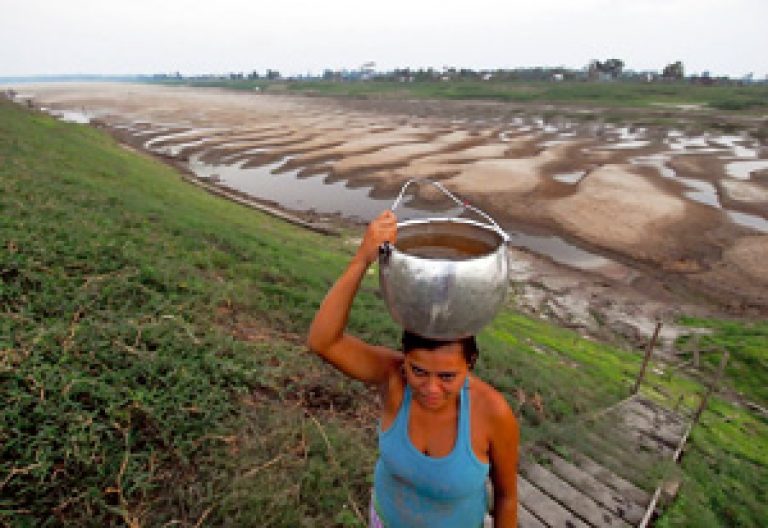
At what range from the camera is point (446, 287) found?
1654 millimetres

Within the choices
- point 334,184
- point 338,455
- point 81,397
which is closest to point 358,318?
point 338,455

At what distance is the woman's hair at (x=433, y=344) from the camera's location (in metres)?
1.85

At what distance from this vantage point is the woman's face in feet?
6.04

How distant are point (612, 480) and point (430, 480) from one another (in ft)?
13.0

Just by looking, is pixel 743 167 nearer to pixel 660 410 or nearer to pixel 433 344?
pixel 660 410

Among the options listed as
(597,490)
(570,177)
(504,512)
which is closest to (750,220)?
(570,177)

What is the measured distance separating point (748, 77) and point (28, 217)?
725 feet

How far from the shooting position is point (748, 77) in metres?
166

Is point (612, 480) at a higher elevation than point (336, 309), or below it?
below

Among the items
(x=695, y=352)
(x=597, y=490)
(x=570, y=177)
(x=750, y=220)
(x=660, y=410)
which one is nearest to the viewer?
(x=597, y=490)

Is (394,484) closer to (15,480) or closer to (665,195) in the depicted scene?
(15,480)

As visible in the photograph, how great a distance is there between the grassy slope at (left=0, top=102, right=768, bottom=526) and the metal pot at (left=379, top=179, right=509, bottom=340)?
7.50 ft

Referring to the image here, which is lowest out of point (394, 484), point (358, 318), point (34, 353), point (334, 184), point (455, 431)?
point (334, 184)

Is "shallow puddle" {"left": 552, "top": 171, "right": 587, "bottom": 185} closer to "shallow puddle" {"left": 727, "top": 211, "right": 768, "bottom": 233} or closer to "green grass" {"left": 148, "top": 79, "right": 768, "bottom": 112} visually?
"shallow puddle" {"left": 727, "top": 211, "right": 768, "bottom": 233}
